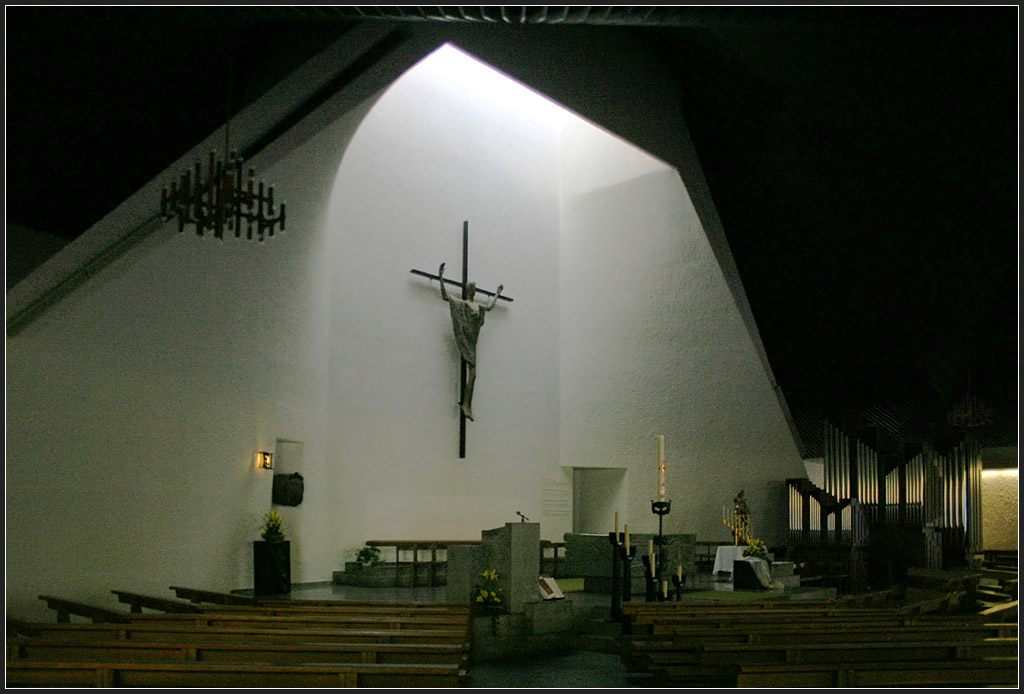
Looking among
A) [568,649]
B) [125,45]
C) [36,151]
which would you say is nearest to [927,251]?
[568,649]

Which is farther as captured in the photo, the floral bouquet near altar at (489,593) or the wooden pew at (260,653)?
the floral bouquet near altar at (489,593)

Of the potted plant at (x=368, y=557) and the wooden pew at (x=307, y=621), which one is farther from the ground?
the wooden pew at (x=307, y=621)

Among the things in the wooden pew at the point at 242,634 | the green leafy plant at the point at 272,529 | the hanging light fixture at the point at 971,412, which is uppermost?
the hanging light fixture at the point at 971,412

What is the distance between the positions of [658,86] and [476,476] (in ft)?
17.4

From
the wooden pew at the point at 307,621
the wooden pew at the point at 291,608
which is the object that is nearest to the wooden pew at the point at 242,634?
the wooden pew at the point at 307,621

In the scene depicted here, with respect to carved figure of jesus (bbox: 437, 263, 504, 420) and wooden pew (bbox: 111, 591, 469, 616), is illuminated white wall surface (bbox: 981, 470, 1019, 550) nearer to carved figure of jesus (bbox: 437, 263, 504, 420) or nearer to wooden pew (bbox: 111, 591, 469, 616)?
carved figure of jesus (bbox: 437, 263, 504, 420)

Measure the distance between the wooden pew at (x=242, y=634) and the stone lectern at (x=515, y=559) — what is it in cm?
237

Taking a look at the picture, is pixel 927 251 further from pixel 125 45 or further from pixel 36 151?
pixel 36 151

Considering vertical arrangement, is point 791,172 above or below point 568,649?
above

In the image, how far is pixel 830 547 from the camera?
11969 mm

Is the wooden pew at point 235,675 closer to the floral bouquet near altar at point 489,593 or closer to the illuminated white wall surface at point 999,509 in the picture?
the floral bouquet near altar at point 489,593

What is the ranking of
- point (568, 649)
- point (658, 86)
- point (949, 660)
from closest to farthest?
1. point (949, 660)
2. point (568, 649)
3. point (658, 86)

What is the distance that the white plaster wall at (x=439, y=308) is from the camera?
1066cm

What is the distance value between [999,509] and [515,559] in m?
11.0
